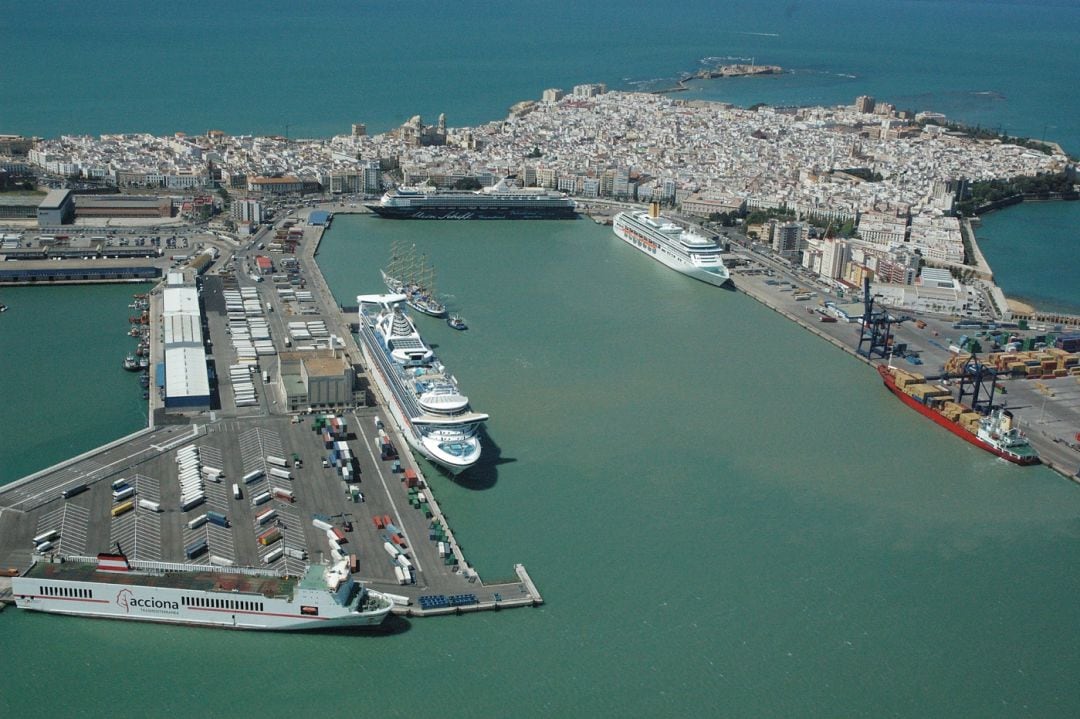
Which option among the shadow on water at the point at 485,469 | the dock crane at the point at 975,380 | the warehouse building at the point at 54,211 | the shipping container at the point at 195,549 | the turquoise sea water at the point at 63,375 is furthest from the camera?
the warehouse building at the point at 54,211

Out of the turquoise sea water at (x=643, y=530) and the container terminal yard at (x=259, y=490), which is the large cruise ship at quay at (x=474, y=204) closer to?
the turquoise sea water at (x=643, y=530)

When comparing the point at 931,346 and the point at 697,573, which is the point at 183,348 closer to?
the point at 697,573

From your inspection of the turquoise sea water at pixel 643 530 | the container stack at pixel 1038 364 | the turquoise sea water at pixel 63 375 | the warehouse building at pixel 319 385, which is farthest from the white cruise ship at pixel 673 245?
the turquoise sea water at pixel 63 375

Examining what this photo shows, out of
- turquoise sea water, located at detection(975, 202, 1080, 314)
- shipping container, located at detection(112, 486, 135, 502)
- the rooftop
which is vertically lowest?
shipping container, located at detection(112, 486, 135, 502)

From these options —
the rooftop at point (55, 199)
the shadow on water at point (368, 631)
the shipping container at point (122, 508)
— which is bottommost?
the shadow on water at point (368, 631)

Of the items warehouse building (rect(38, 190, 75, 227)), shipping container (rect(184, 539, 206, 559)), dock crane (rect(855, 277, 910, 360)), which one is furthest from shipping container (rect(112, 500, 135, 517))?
warehouse building (rect(38, 190, 75, 227))

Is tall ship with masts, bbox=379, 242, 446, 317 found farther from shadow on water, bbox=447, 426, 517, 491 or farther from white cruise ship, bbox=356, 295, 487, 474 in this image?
shadow on water, bbox=447, 426, 517, 491

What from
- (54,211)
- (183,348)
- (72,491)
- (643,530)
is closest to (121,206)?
(54,211)
